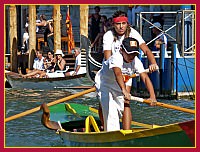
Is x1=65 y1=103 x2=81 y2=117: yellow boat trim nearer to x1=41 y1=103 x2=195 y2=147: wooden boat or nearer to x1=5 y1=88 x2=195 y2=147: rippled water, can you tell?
x1=5 y1=88 x2=195 y2=147: rippled water

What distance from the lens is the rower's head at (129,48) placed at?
7004 millimetres

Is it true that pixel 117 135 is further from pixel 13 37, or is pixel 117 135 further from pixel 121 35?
pixel 13 37

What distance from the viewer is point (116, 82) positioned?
23.5 feet

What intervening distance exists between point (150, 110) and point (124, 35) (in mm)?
5938

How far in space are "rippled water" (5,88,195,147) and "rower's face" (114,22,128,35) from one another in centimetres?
192

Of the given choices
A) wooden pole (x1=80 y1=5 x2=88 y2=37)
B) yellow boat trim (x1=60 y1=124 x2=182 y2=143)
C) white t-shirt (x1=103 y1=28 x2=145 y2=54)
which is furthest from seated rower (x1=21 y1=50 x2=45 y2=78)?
white t-shirt (x1=103 y1=28 x2=145 y2=54)

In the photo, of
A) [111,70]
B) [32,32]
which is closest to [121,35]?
[111,70]

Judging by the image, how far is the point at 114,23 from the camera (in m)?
7.29

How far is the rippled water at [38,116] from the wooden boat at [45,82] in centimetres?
26

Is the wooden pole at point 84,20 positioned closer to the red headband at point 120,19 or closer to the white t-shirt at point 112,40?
the white t-shirt at point 112,40

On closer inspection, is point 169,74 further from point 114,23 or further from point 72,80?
point 114,23

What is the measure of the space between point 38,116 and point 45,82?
178 inches

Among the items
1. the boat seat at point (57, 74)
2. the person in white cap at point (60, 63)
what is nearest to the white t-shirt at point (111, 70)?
the boat seat at point (57, 74)

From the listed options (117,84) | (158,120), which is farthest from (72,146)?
(158,120)
